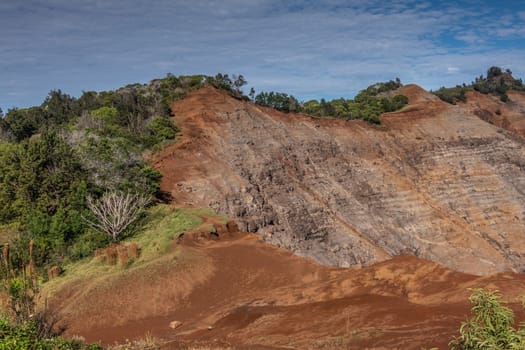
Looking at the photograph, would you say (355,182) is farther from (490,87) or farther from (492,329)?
(490,87)

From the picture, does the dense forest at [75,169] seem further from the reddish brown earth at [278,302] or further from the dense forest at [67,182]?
the reddish brown earth at [278,302]

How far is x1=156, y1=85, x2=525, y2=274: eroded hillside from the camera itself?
27.2m

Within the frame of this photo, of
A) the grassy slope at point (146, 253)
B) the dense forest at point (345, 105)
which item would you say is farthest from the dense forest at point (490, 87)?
the grassy slope at point (146, 253)

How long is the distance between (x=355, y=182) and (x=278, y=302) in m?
22.0

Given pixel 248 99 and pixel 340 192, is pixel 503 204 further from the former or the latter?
pixel 248 99

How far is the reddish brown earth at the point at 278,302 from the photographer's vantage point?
34.9 feet

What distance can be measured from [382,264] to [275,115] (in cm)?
2494

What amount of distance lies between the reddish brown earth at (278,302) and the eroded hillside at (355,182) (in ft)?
27.1

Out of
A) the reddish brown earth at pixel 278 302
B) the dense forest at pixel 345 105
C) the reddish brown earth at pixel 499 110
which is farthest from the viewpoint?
the reddish brown earth at pixel 499 110

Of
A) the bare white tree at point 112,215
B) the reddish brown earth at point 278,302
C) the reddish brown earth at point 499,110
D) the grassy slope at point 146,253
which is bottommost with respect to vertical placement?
the reddish brown earth at point 278,302

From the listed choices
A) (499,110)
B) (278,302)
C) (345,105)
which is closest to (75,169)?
(278,302)

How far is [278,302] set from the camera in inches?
556

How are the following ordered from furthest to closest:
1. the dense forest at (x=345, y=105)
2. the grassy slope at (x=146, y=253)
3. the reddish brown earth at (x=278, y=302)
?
1. the dense forest at (x=345, y=105)
2. the grassy slope at (x=146, y=253)
3. the reddish brown earth at (x=278, y=302)

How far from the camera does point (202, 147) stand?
30969mm
